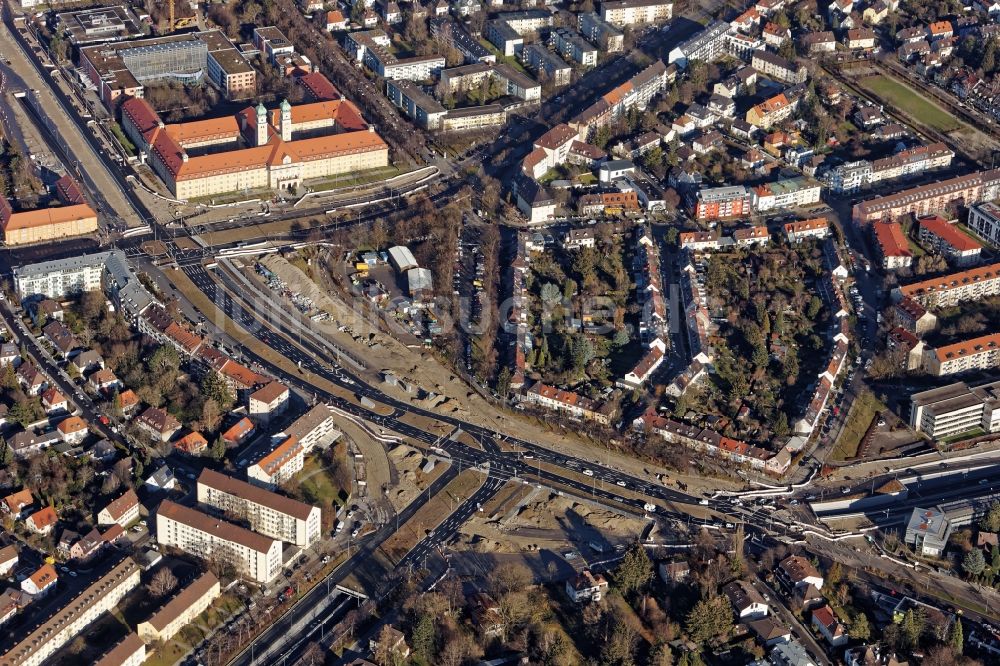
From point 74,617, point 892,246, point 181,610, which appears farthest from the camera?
point 892,246

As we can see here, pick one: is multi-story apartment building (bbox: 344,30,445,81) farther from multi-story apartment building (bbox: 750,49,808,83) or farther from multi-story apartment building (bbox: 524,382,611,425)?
multi-story apartment building (bbox: 524,382,611,425)

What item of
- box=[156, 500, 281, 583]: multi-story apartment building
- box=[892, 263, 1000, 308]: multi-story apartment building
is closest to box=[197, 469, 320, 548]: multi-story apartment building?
box=[156, 500, 281, 583]: multi-story apartment building

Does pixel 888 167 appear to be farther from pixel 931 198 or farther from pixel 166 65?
pixel 166 65

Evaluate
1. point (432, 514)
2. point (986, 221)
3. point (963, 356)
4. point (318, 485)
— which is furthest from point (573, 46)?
point (432, 514)

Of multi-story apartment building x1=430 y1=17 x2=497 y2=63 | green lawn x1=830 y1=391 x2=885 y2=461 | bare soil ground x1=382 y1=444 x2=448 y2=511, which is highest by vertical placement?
multi-story apartment building x1=430 y1=17 x2=497 y2=63

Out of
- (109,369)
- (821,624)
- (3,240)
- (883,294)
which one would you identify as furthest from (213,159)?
(821,624)

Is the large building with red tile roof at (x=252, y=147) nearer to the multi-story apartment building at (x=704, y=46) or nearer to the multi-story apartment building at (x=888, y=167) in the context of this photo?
the multi-story apartment building at (x=704, y=46)

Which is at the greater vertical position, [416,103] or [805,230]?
[416,103]
